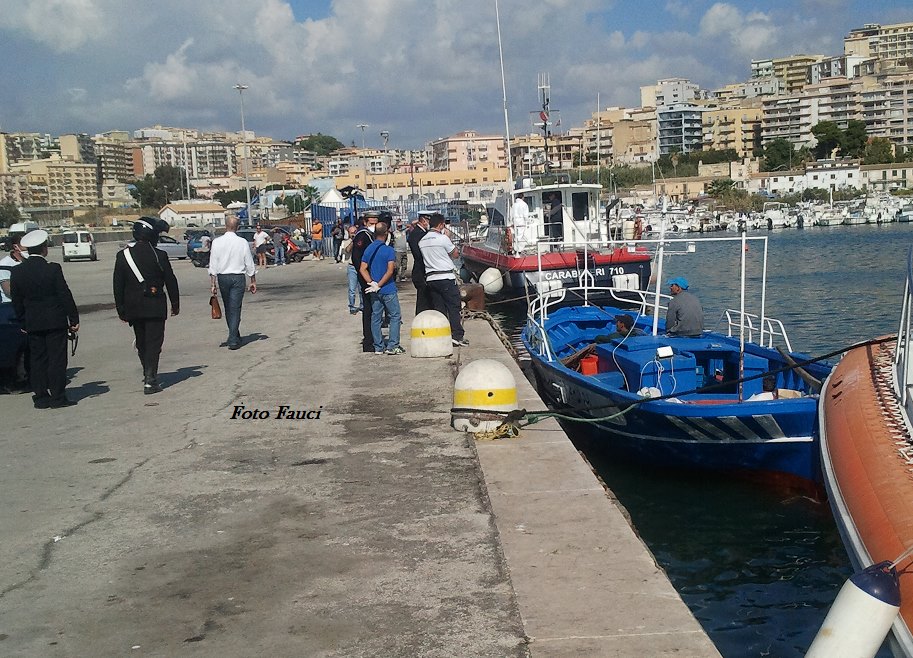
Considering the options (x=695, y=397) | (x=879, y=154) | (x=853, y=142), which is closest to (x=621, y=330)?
(x=695, y=397)

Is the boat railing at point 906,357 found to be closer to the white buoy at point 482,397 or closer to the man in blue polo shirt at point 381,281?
the white buoy at point 482,397

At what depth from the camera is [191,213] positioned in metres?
124

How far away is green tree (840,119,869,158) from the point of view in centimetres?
16407

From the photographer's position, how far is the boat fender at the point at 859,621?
3926 mm

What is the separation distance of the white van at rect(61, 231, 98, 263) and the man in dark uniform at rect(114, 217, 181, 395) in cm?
4196

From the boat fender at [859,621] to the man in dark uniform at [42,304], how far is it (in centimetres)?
823

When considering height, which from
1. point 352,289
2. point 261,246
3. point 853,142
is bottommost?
point 352,289

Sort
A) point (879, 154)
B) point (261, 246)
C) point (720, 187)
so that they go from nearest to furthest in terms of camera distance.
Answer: point (261, 246)
point (720, 187)
point (879, 154)

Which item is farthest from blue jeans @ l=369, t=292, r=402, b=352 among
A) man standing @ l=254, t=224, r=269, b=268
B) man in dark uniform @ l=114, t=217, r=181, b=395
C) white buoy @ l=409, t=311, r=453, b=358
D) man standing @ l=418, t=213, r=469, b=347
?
man standing @ l=254, t=224, r=269, b=268

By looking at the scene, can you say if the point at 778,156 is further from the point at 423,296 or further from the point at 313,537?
the point at 313,537

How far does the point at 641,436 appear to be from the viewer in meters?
10.1

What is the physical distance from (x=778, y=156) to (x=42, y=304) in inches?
6834

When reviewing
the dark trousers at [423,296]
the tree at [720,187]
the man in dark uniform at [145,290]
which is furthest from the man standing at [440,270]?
the tree at [720,187]

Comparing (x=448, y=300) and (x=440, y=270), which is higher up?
(x=440, y=270)
